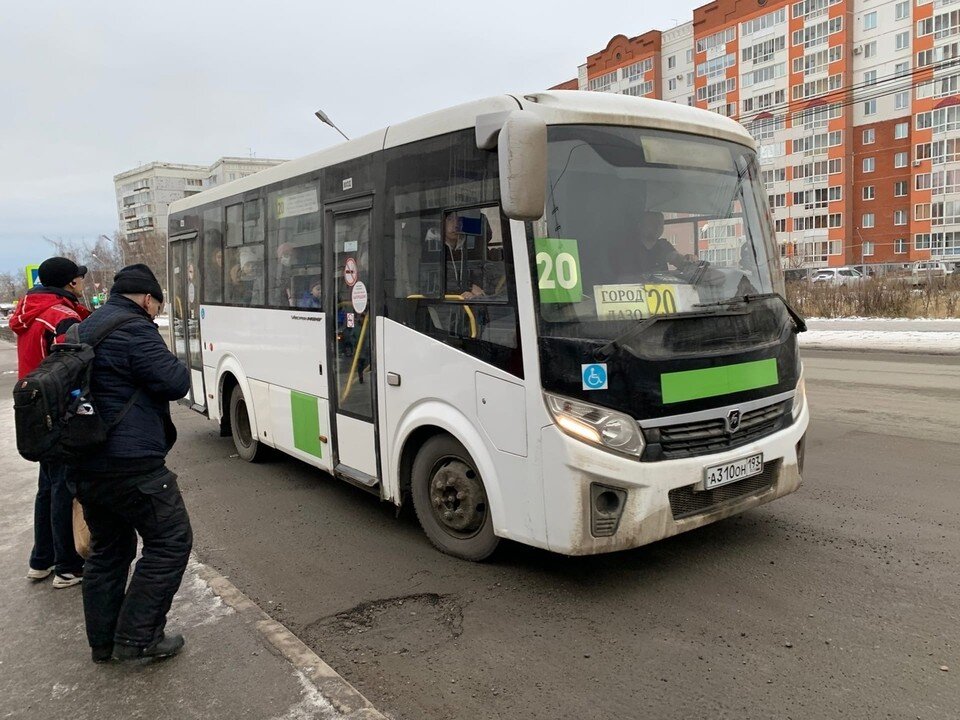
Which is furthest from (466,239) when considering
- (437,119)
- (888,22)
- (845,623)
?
(888,22)

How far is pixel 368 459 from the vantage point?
18.1 ft

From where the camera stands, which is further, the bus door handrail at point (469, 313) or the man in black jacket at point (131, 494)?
the bus door handrail at point (469, 313)

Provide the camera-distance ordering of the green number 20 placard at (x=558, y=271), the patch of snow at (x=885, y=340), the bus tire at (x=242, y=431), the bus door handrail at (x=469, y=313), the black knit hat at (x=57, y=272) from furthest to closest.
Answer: the patch of snow at (x=885, y=340) → the bus tire at (x=242, y=431) → the black knit hat at (x=57, y=272) → the bus door handrail at (x=469, y=313) → the green number 20 placard at (x=558, y=271)

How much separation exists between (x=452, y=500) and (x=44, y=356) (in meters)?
2.79

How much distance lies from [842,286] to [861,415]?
714 inches

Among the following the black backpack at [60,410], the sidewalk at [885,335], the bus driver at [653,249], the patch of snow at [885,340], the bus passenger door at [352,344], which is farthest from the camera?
the sidewalk at [885,335]

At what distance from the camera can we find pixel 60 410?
3.30 m

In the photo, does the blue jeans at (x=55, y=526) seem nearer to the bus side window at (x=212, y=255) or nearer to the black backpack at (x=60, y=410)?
the black backpack at (x=60, y=410)

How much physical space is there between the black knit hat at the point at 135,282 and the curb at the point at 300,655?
1769mm

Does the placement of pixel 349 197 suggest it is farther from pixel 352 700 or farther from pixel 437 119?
pixel 352 700

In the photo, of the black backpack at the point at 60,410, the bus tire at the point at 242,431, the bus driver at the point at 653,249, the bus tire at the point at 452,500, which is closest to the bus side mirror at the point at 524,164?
the bus driver at the point at 653,249

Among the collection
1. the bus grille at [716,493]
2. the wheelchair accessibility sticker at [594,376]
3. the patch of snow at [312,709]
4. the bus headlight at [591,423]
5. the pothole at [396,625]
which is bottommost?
the pothole at [396,625]

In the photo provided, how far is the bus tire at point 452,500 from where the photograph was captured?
4559 mm

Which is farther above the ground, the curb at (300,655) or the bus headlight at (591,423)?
the bus headlight at (591,423)
